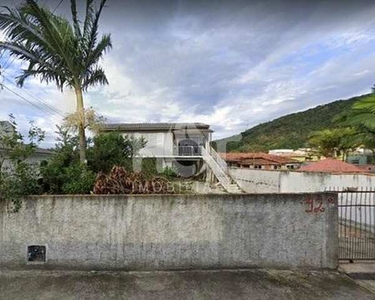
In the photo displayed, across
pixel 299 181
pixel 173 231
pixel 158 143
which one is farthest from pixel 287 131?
pixel 173 231

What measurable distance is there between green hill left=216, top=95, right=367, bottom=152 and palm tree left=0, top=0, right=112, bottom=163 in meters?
39.2

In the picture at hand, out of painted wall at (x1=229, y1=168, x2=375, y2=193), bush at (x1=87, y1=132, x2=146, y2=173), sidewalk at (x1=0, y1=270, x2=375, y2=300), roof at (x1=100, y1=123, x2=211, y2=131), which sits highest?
roof at (x1=100, y1=123, x2=211, y2=131)

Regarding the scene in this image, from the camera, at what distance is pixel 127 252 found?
5184 mm

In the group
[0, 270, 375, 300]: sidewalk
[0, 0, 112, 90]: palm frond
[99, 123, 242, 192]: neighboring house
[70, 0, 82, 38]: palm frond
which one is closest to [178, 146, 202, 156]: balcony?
[99, 123, 242, 192]: neighboring house

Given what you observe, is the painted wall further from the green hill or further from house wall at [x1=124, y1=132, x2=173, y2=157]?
the green hill

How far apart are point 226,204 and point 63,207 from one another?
118 inches

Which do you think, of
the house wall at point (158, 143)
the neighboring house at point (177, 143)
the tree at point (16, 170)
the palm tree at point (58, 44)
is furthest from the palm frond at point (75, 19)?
the house wall at point (158, 143)

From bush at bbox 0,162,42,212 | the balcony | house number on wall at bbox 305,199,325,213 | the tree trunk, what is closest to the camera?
bush at bbox 0,162,42,212

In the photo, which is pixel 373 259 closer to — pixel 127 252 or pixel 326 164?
pixel 127 252

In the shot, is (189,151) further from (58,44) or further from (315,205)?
(315,205)

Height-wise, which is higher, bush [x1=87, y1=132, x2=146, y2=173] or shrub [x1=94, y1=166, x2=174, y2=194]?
bush [x1=87, y1=132, x2=146, y2=173]

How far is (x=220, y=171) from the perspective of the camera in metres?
18.2

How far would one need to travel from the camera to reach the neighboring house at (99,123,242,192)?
2262 cm

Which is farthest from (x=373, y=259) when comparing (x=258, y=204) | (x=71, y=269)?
(x=71, y=269)
